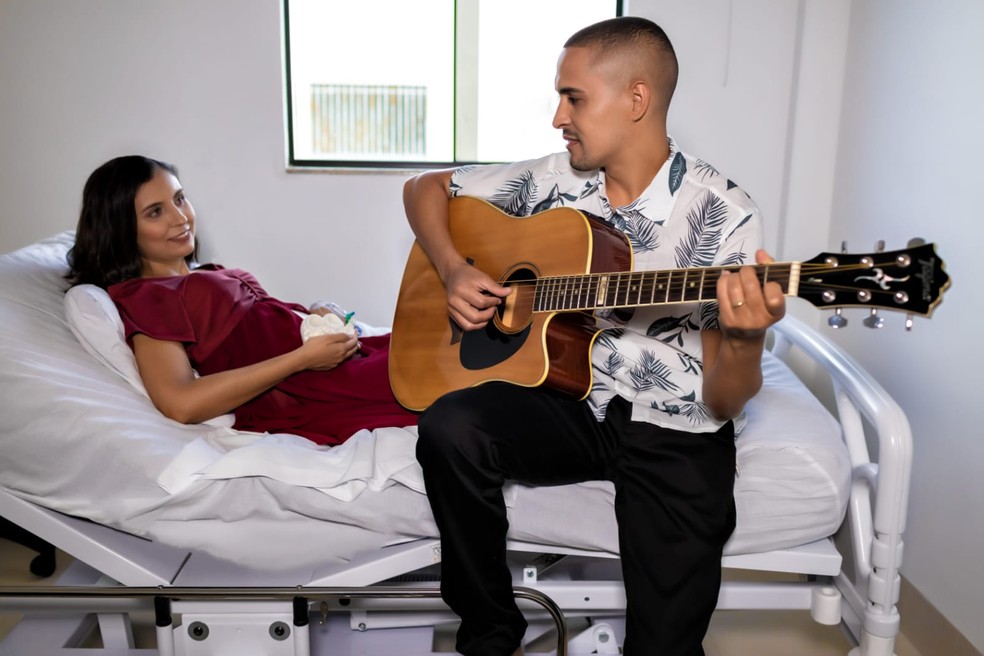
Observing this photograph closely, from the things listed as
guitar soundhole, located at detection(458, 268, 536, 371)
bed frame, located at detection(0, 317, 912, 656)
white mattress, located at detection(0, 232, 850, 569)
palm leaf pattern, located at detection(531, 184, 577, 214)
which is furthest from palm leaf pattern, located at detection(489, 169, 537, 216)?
bed frame, located at detection(0, 317, 912, 656)

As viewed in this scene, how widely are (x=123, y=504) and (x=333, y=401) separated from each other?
1.92ft

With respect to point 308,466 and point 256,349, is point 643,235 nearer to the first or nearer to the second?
point 308,466

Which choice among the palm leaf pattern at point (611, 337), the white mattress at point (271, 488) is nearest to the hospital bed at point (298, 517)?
the white mattress at point (271, 488)

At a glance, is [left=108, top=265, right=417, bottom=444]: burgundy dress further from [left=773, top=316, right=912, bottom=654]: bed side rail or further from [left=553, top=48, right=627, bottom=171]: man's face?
[left=773, top=316, right=912, bottom=654]: bed side rail

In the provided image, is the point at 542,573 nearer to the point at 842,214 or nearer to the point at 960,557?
the point at 960,557

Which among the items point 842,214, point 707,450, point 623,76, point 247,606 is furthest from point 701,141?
point 247,606

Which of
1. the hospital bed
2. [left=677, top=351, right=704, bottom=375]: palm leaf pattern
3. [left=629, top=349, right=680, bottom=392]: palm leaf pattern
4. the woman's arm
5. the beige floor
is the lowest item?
the beige floor

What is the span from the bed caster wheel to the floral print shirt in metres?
1.71

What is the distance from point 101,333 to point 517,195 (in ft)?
3.52

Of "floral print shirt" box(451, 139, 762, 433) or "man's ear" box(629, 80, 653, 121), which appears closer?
"floral print shirt" box(451, 139, 762, 433)

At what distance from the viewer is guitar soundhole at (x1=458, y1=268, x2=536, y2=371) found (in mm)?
1832

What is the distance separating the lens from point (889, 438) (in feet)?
5.40

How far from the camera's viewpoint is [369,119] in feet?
10.4

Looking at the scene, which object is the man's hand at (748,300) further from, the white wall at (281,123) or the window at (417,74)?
the window at (417,74)
